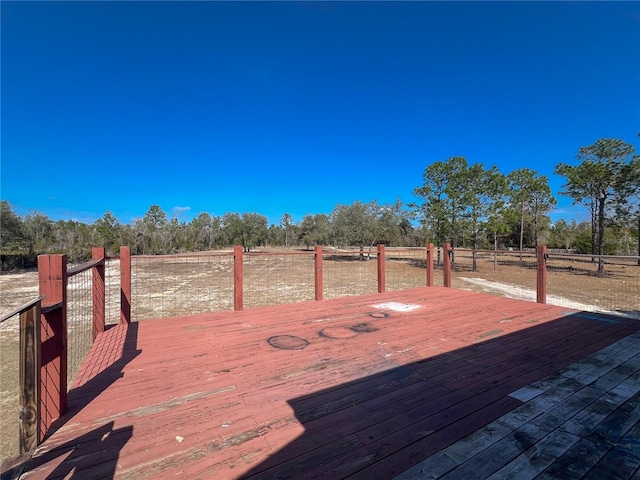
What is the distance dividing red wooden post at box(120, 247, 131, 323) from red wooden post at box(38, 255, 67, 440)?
192cm

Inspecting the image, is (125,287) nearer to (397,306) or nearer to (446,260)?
(397,306)

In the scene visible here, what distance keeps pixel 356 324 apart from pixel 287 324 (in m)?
0.82

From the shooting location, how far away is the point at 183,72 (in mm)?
10789

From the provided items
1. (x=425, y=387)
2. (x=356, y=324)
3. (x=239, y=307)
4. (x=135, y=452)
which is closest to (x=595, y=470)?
(x=425, y=387)

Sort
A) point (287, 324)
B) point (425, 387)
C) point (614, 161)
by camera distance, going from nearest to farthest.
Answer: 1. point (425, 387)
2. point (287, 324)
3. point (614, 161)

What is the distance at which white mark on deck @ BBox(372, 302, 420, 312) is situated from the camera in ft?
13.6

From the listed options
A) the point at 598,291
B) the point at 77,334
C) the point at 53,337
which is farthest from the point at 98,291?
the point at 598,291

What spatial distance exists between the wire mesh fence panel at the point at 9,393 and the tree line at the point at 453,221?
51.1 feet

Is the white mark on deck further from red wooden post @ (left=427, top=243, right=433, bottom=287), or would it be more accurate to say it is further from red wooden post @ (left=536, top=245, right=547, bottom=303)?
red wooden post @ (left=536, top=245, right=547, bottom=303)

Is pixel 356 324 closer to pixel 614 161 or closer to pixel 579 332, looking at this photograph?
pixel 579 332

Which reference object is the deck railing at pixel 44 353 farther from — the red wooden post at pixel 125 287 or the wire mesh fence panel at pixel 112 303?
the wire mesh fence panel at pixel 112 303

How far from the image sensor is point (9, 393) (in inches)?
137

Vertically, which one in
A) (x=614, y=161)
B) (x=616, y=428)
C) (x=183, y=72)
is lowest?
(x=616, y=428)

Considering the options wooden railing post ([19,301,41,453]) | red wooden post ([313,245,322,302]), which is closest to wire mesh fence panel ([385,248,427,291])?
red wooden post ([313,245,322,302])
